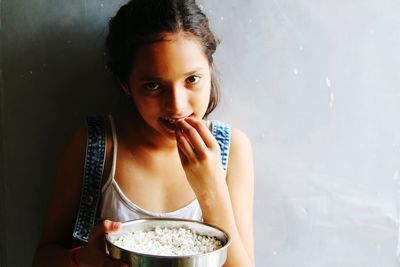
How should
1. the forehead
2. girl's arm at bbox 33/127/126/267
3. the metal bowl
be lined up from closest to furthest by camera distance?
1. the metal bowl
2. the forehead
3. girl's arm at bbox 33/127/126/267

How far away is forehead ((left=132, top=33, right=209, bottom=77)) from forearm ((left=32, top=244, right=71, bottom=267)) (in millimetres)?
466

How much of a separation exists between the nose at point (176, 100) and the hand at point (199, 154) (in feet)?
0.10

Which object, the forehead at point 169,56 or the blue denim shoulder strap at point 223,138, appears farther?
the blue denim shoulder strap at point 223,138

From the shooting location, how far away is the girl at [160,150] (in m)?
1.07

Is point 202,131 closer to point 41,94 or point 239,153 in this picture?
point 239,153

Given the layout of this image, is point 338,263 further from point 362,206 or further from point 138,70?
point 138,70

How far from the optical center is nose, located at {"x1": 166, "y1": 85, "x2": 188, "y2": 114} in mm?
1062

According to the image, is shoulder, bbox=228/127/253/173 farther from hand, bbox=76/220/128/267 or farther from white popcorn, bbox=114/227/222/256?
hand, bbox=76/220/128/267

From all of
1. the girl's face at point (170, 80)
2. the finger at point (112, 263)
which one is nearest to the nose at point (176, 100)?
the girl's face at point (170, 80)

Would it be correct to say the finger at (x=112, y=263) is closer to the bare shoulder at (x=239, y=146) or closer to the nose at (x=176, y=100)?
the nose at (x=176, y=100)

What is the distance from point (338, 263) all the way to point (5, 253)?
0.96 meters

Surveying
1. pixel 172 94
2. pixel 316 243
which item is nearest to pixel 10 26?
pixel 172 94

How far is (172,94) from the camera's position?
1.06 m

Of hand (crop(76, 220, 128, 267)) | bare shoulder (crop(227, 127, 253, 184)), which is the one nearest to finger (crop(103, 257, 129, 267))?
hand (crop(76, 220, 128, 267))
